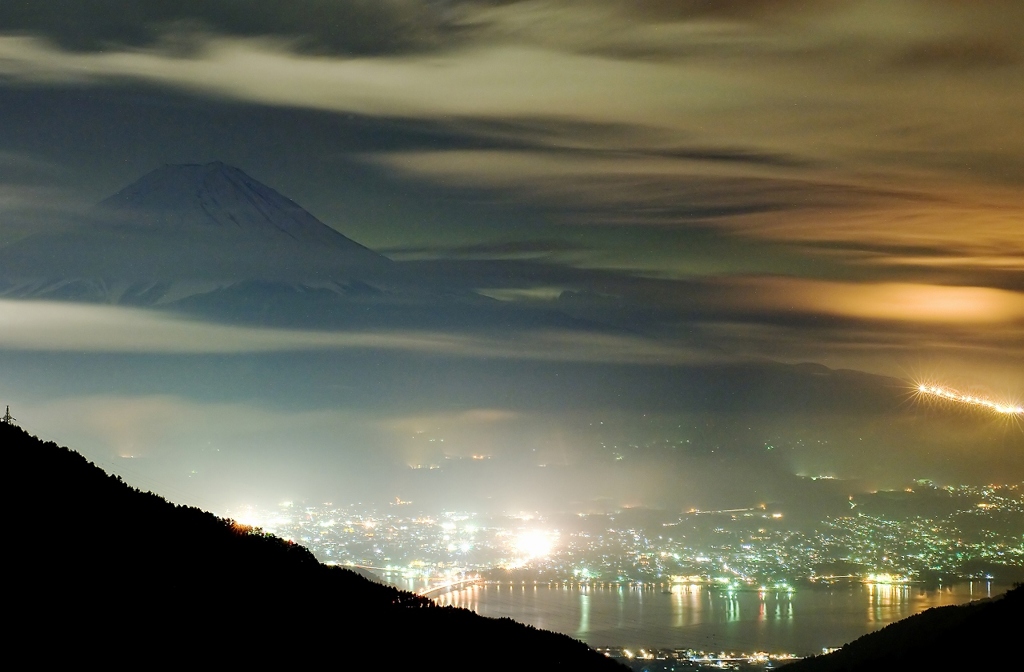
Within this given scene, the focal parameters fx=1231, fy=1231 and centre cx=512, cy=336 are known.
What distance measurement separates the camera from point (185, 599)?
2861cm

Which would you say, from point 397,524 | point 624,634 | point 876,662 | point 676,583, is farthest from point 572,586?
point 876,662

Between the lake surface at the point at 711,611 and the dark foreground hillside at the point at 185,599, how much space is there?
4818cm

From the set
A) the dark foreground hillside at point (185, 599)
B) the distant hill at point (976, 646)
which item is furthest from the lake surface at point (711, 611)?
the dark foreground hillside at point (185, 599)

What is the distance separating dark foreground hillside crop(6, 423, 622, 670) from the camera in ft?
81.3

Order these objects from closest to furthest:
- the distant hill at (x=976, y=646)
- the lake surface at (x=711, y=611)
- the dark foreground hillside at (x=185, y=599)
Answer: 1. the dark foreground hillside at (x=185, y=599)
2. the distant hill at (x=976, y=646)
3. the lake surface at (x=711, y=611)

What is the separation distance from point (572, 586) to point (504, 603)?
63.0 feet

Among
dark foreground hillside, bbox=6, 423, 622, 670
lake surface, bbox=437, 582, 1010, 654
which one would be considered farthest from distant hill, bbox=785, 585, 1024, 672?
lake surface, bbox=437, 582, 1010, 654

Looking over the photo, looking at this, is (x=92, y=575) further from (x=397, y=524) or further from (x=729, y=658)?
(x=397, y=524)

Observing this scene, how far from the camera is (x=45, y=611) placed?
24234 millimetres

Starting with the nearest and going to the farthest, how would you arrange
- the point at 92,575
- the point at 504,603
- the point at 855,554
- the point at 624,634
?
1. the point at 92,575
2. the point at 624,634
3. the point at 504,603
4. the point at 855,554

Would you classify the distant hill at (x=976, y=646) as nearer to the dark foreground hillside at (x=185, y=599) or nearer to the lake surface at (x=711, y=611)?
the dark foreground hillside at (x=185, y=599)

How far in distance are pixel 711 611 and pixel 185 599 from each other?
81.6 meters

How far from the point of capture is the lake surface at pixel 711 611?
87.4 metres

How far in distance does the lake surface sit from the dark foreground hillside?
48.2 metres
